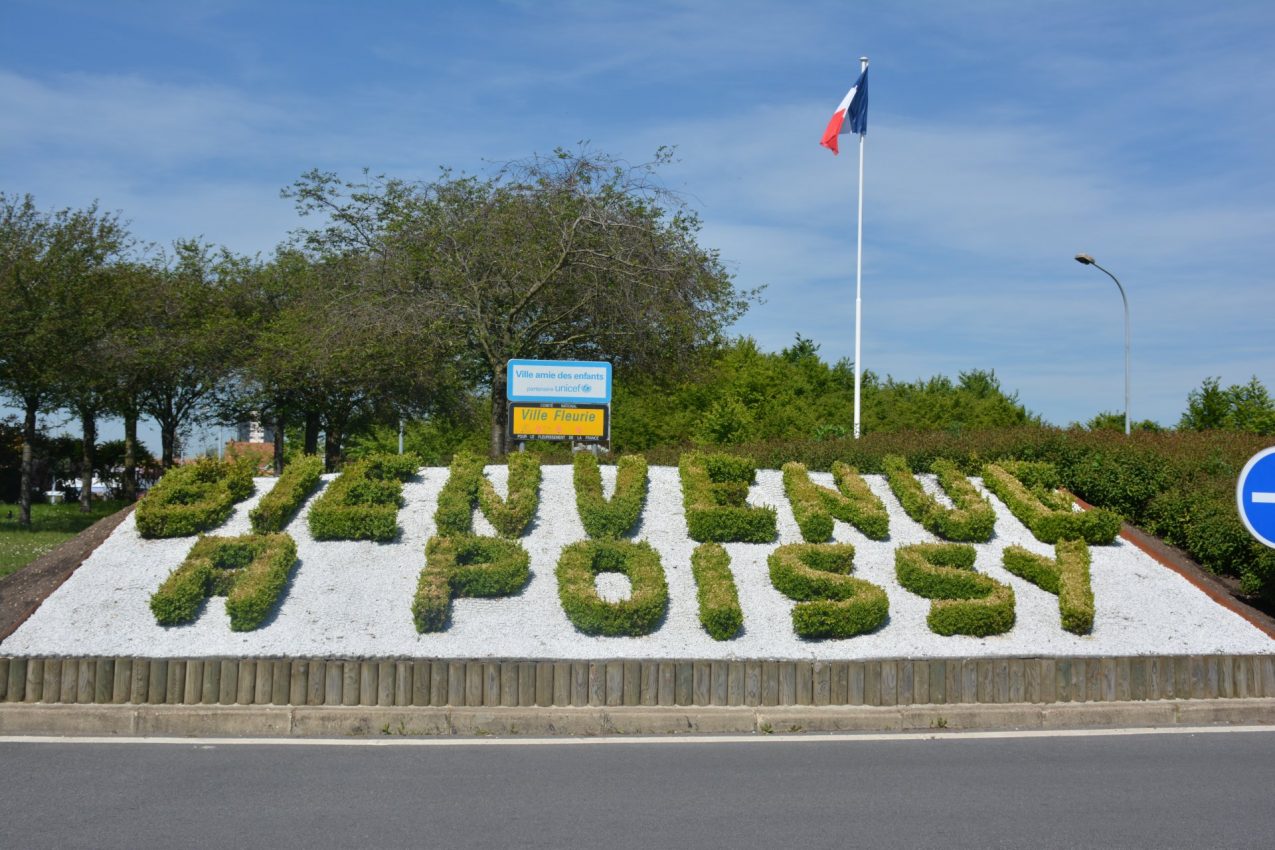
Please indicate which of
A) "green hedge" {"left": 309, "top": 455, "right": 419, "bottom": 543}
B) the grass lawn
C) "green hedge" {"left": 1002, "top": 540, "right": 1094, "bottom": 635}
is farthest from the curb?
the grass lawn

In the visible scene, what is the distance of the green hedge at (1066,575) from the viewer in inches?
468

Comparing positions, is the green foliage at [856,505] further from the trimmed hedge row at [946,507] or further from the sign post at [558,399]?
the sign post at [558,399]

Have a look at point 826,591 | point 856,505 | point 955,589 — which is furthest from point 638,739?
point 856,505

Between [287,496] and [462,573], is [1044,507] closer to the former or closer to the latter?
[462,573]

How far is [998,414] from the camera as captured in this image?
50781mm

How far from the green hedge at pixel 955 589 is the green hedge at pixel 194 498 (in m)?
7.62

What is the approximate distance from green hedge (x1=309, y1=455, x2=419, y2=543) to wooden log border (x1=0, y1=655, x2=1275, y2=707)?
2.95m

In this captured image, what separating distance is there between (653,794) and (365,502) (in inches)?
289

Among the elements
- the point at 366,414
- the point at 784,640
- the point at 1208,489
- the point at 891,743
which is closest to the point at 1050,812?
the point at 891,743

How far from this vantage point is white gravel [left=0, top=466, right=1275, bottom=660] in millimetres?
11109

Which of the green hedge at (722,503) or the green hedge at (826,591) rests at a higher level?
the green hedge at (722,503)

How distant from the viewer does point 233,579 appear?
12180 millimetres

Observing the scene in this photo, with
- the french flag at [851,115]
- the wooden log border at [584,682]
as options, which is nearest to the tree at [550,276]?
the french flag at [851,115]

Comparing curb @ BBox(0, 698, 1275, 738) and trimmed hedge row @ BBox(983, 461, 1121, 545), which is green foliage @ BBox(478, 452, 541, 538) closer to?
curb @ BBox(0, 698, 1275, 738)
